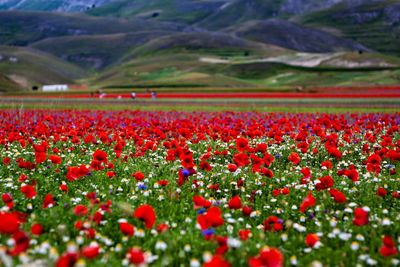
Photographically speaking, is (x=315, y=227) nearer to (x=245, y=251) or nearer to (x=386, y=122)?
(x=245, y=251)

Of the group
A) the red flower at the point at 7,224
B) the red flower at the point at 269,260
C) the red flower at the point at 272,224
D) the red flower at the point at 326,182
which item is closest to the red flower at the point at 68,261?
the red flower at the point at 7,224

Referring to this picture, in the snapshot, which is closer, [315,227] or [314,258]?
[314,258]

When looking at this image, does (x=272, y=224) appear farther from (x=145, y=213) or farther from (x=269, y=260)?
(x=269, y=260)

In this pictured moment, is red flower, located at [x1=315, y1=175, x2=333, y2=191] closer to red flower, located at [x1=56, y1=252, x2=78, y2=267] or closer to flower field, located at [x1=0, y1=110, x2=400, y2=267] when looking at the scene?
flower field, located at [x1=0, y1=110, x2=400, y2=267]

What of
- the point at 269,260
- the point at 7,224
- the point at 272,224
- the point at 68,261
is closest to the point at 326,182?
the point at 272,224

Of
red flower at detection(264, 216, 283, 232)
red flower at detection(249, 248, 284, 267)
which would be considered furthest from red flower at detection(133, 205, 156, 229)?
red flower at detection(264, 216, 283, 232)

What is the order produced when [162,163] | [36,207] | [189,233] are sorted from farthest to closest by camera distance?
[162,163]
[36,207]
[189,233]

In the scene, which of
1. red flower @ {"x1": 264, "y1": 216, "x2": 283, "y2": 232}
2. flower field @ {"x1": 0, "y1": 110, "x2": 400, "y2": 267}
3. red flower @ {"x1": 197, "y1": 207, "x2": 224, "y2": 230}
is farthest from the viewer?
red flower @ {"x1": 264, "y1": 216, "x2": 283, "y2": 232}

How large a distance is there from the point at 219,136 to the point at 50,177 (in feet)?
21.2

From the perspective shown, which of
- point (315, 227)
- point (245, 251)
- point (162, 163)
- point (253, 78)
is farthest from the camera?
point (253, 78)

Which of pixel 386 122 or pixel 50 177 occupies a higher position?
pixel 50 177

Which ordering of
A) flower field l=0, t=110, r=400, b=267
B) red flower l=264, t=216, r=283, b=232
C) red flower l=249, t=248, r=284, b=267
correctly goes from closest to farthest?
red flower l=249, t=248, r=284, b=267
flower field l=0, t=110, r=400, b=267
red flower l=264, t=216, r=283, b=232

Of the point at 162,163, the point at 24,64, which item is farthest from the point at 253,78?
the point at 162,163

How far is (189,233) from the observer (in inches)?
248
